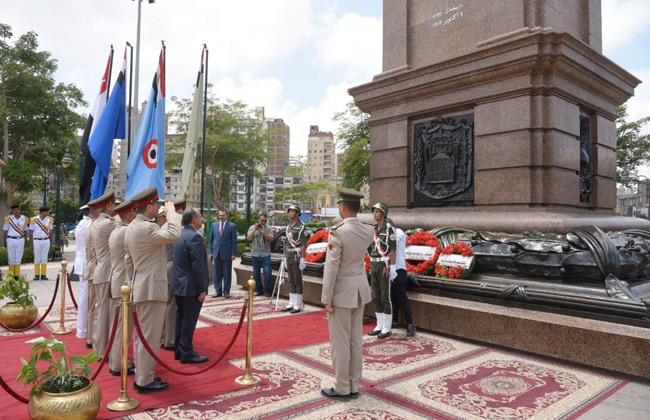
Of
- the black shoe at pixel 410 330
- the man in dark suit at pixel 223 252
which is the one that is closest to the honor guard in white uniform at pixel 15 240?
the man in dark suit at pixel 223 252

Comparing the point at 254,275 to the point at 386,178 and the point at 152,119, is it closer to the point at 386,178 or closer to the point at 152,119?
the point at 386,178

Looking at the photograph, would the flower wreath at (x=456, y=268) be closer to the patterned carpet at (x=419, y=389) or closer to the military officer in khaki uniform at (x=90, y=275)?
the patterned carpet at (x=419, y=389)

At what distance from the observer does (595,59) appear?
860 centimetres

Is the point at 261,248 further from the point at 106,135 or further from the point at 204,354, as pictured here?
the point at 106,135

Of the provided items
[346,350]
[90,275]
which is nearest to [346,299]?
[346,350]

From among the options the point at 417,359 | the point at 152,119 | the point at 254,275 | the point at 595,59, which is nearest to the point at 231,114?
the point at 152,119

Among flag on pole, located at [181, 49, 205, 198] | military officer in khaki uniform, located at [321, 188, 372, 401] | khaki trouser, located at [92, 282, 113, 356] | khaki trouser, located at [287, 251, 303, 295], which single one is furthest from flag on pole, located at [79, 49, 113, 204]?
military officer in khaki uniform, located at [321, 188, 372, 401]

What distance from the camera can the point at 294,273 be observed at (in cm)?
898

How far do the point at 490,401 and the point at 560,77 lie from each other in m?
5.95

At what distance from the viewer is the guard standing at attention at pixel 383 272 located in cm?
684

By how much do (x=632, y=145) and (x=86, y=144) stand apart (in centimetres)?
2986

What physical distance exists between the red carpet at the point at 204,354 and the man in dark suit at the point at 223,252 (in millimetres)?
2818

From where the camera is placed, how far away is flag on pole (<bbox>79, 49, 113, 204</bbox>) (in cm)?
1133

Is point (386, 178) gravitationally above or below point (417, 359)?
above
